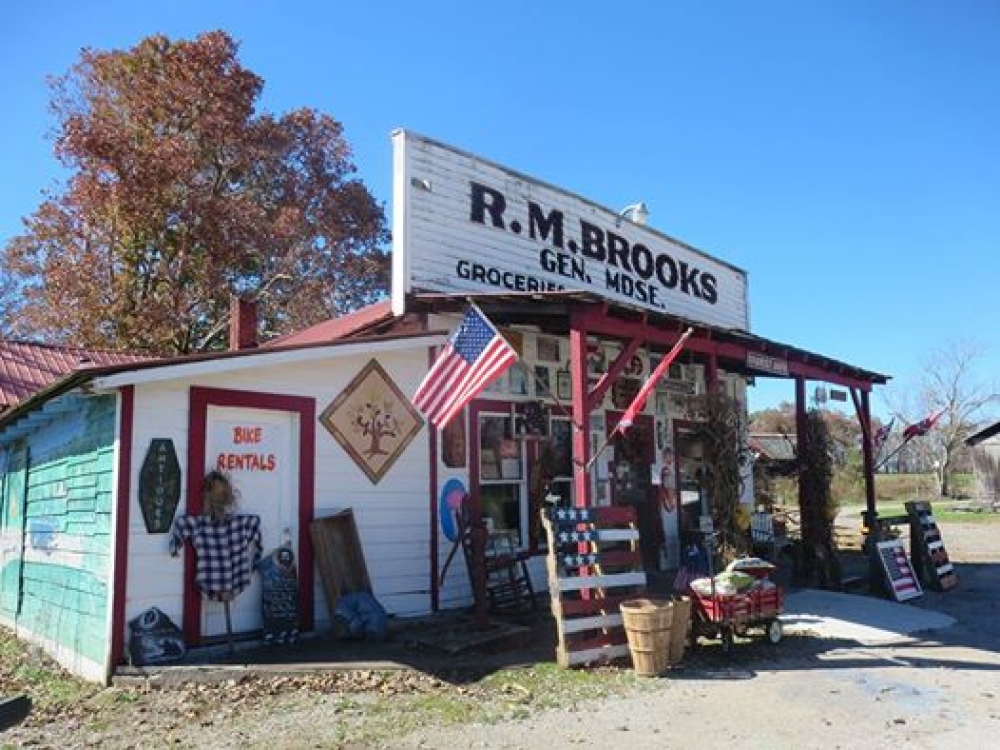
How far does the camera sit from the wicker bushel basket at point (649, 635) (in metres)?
7.04

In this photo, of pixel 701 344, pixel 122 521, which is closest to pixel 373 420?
pixel 122 521

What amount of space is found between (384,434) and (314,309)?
50.1ft

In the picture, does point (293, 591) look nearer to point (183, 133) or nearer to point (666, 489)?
point (666, 489)

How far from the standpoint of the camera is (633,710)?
6160 millimetres

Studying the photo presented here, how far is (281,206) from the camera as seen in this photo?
23609mm

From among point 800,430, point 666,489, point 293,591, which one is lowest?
point 293,591

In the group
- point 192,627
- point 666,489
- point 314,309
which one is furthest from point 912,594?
point 314,309

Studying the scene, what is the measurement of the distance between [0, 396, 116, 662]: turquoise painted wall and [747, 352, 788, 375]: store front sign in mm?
8119

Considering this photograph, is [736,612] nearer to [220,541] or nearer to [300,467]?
[300,467]

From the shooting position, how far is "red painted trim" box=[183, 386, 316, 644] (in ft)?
25.5

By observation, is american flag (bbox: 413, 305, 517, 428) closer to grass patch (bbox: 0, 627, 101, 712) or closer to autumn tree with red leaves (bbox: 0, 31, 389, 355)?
grass patch (bbox: 0, 627, 101, 712)

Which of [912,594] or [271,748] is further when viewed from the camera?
[912,594]

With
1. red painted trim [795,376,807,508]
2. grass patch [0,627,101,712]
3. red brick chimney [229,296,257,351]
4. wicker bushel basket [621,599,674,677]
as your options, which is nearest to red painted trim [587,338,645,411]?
wicker bushel basket [621,599,674,677]

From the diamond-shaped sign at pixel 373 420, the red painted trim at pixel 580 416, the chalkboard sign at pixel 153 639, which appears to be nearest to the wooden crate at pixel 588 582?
the red painted trim at pixel 580 416
